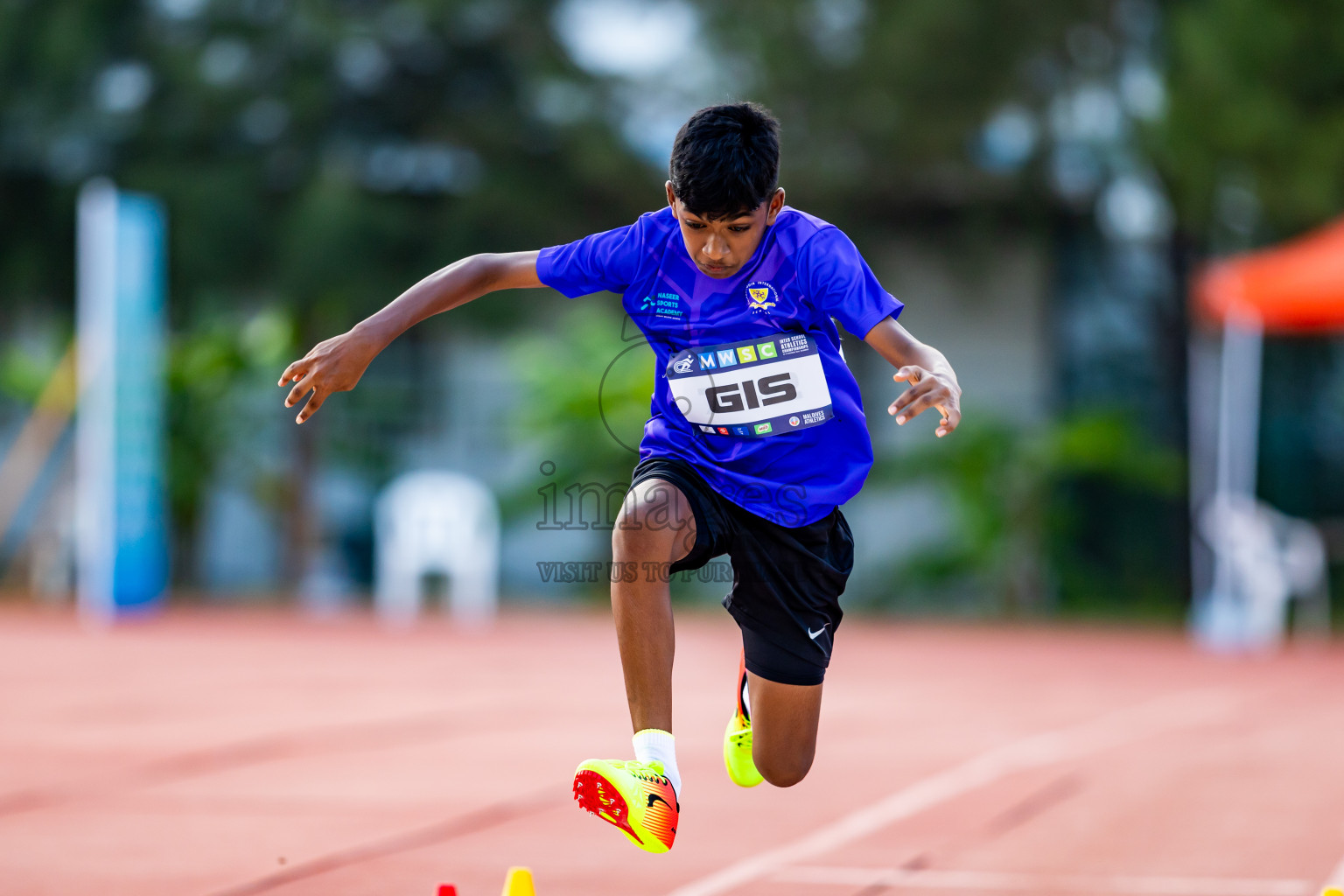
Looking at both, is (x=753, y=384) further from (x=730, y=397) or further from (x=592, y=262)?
(x=592, y=262)

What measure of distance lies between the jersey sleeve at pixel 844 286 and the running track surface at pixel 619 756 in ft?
6.23

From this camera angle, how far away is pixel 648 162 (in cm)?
1628

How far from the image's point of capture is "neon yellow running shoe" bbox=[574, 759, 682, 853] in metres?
3.70

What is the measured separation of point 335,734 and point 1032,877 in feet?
14.0

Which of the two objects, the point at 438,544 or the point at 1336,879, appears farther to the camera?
the point at 438,544

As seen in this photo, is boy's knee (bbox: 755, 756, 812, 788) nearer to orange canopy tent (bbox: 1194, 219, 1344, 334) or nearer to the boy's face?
the boy's face

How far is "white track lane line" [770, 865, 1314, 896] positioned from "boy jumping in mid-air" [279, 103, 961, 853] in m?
0.74

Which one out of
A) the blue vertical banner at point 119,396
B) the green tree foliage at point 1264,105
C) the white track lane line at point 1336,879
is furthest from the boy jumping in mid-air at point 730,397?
the blue vertical banner at point 119,396

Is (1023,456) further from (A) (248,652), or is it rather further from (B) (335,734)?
(B) (335,734)

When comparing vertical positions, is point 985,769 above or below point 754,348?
→ below

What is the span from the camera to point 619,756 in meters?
7.33

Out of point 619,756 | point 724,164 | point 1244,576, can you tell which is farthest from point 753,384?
point 1244,576

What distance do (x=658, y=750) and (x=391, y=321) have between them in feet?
4.30

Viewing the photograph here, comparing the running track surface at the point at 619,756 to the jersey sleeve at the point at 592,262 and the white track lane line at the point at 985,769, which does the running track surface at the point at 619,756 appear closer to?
the white track lane line at the point at 985,769
